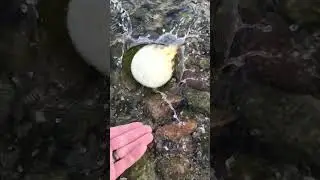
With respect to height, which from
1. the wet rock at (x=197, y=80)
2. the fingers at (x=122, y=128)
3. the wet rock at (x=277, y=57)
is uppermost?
the wet rock at (x=277, y=57)

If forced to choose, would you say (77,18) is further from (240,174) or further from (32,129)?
(240,174)

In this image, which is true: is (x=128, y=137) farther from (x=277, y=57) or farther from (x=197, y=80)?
(x=277, y=57)

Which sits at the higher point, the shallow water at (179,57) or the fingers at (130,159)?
the shallow water at (179,57)

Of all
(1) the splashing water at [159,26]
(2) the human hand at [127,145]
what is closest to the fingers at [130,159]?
(2) the human hand at [127,145]

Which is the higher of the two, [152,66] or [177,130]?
[152,66]

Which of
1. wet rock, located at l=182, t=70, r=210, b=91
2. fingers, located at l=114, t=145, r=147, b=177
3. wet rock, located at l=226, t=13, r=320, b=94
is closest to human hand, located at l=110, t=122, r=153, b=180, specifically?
fingers, located at l=114, t=145, r=147, b=177

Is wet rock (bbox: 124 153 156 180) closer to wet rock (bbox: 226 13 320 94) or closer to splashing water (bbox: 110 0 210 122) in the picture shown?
splashing water (bbox: 110 0 210 122)

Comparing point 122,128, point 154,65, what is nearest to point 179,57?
point 154,65

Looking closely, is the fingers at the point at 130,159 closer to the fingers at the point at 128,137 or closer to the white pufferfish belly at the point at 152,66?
the fingers at the point at 128,137
